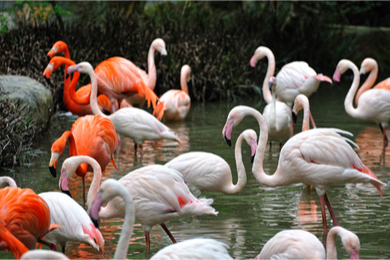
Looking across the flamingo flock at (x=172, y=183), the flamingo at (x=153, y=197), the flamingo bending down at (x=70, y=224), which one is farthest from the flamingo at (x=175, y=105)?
the flamingo bending down at (x=70, y=224)

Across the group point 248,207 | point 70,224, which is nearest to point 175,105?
point 248,207

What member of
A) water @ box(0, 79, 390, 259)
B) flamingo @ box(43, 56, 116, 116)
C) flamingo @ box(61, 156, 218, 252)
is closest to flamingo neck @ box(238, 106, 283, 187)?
water @ box(0, 79, 390, 259)

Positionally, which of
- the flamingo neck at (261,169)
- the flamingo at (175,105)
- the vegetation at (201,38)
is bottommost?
the flamingo at (175,105)

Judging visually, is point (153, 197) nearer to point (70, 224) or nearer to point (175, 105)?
point (70, 224)

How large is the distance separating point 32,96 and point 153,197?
3844mm

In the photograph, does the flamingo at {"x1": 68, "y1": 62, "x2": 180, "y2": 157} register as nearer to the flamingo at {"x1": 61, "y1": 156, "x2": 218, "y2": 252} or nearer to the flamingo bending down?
the flamingo at {"x1": 61, "y1": 156, "x2": 218, "y2": 252}

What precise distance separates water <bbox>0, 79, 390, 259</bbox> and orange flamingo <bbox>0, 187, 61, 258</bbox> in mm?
528

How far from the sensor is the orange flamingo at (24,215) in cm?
319

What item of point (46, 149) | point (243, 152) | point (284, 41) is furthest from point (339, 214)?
point (284, 41)

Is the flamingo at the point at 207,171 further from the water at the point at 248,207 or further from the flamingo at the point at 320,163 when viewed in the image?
the flamingo at the point at 320,163

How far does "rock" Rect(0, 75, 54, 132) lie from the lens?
685 centimetres

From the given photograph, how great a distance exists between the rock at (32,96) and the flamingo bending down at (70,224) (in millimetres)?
3247

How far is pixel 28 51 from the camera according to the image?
952cm

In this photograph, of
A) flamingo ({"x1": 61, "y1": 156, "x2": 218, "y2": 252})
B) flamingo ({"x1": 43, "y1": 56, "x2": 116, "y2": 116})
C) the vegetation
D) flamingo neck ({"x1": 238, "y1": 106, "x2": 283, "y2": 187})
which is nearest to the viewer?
flamingo ({"x1": 61, "y1": 156, "x2": 218, "y2": 252})
